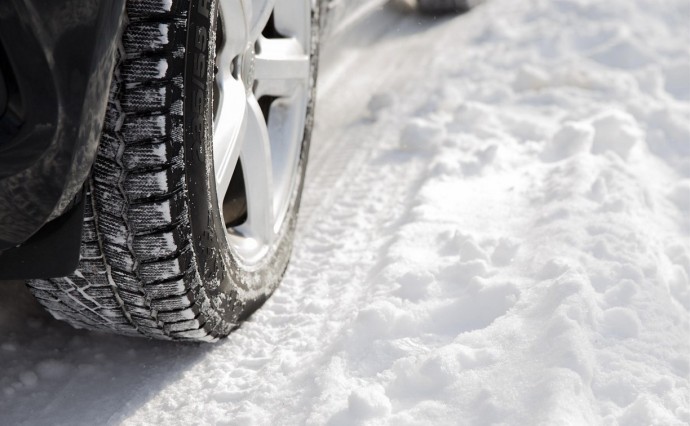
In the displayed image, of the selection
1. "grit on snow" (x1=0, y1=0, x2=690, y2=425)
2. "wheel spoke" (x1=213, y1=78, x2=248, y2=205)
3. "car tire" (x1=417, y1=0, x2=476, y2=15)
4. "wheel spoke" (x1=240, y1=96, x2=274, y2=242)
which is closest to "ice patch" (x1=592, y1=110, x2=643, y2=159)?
"grit on snow" (x1=0, y1=0, x2=690, y2=425)

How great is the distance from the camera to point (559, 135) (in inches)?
107

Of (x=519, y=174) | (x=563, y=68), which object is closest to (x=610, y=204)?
(x=519, y=174)

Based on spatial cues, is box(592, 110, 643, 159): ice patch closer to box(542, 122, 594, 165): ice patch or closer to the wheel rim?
box(542, 122, 594, 165): ice patch

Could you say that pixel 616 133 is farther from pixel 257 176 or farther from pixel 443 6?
pixel 443 6

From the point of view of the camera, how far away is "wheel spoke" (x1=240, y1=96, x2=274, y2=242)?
6.17 ft

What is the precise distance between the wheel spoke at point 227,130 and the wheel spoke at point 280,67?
0.68 ft

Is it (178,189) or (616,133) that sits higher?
(178,189)

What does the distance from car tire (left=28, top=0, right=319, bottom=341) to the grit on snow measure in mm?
160

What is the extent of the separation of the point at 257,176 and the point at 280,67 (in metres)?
0.31

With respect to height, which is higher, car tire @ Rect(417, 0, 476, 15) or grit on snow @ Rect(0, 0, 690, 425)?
grit on snow @ Rect(0, 0, 690, 425)

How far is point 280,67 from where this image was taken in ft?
6.59

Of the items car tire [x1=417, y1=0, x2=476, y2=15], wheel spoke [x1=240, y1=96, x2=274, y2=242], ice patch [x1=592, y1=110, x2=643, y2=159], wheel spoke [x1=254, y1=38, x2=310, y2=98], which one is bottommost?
car tire [x1=417, y1=0, x2=476, y2=15]

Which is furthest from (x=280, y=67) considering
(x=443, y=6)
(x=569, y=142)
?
(x=443, y=6)

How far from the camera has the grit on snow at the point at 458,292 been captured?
1562mm
